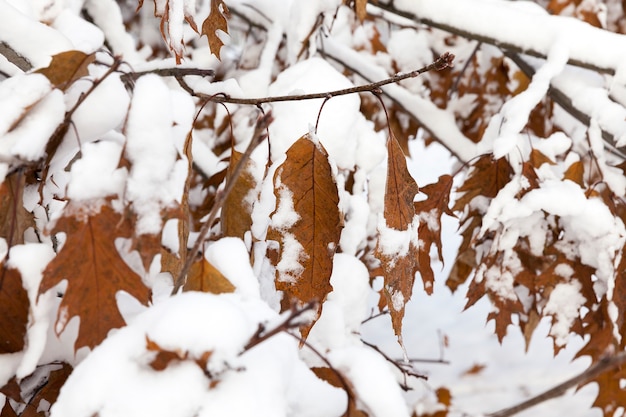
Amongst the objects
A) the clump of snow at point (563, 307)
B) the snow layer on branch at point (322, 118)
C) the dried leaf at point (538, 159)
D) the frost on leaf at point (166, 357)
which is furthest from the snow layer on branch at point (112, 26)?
the frost on leaf at point (166, 357)

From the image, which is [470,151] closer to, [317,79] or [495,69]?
[495,69]

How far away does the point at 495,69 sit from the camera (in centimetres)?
161

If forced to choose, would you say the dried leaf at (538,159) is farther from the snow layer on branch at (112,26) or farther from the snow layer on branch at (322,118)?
the snow layer on branch at (112,26)

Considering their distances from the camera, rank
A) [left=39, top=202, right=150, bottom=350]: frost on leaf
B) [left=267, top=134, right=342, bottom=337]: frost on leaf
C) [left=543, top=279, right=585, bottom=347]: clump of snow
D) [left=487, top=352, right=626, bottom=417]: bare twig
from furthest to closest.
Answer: [left=543, top=279, right=585, bottom=347]: clump of snow
[left=267, top=134, right=342, bottom=337]: frost on leaf
[left=39, top=202, right=150, bottom=350]: frost on leaf
[left=487, top=352, right=626, bottom=417]: bare twig

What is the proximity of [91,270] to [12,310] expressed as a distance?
2.4 inches

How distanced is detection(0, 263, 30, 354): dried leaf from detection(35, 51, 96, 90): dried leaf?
13cm

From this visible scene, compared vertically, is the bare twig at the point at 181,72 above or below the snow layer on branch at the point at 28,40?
below

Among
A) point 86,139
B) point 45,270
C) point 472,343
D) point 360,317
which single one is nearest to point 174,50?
point 86,139

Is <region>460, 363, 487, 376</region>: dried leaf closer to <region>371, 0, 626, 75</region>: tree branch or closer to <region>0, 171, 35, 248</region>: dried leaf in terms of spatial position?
<region>371, 0, 626, 75</region>: tree branch

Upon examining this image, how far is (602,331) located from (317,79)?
54 cm

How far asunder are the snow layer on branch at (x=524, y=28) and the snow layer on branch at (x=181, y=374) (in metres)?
0.79

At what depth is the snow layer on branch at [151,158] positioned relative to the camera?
1.28 feet

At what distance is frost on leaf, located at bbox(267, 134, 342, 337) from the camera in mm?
539

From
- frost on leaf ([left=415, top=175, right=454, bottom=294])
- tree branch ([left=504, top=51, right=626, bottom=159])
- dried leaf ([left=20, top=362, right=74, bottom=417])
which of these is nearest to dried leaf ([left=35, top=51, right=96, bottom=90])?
dried leaf ([left=20, top=362, right=74, bottom=417])
